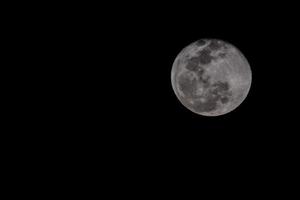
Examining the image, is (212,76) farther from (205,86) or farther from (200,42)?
(200,42)

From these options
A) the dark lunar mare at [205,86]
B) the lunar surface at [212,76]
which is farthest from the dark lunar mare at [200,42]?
the dark lunar mare at [205,86]

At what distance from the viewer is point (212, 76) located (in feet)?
23.9

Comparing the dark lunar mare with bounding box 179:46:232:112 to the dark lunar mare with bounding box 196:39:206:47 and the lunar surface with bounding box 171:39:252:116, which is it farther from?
the dark lunar mare with bounding box 196:39:206:47

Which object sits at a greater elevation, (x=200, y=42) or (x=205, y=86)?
(x=200, y=42)

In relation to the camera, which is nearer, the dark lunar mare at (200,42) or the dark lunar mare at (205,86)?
the dark lunar mare at (205,86)

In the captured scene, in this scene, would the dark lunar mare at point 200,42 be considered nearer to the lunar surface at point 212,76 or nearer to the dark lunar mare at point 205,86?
the lunar surface at point 212,76

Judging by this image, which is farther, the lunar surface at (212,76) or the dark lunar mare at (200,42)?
the dark lunar mare at (200,42)

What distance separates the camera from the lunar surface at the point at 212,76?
7320mm

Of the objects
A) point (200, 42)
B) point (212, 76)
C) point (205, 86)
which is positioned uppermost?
point (200, 42)

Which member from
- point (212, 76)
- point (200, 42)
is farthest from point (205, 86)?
point (200, 42)

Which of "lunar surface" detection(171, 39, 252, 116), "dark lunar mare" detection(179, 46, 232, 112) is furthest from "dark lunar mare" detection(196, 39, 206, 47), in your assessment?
"dark lunar mare" detection(179, 46, 232, 112)

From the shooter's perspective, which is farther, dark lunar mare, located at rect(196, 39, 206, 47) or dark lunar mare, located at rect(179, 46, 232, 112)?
dark lunar mare, located at rect(196, 39, 206, 47)

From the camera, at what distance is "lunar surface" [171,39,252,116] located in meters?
7.32

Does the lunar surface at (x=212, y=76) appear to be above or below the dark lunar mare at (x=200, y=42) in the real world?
below
